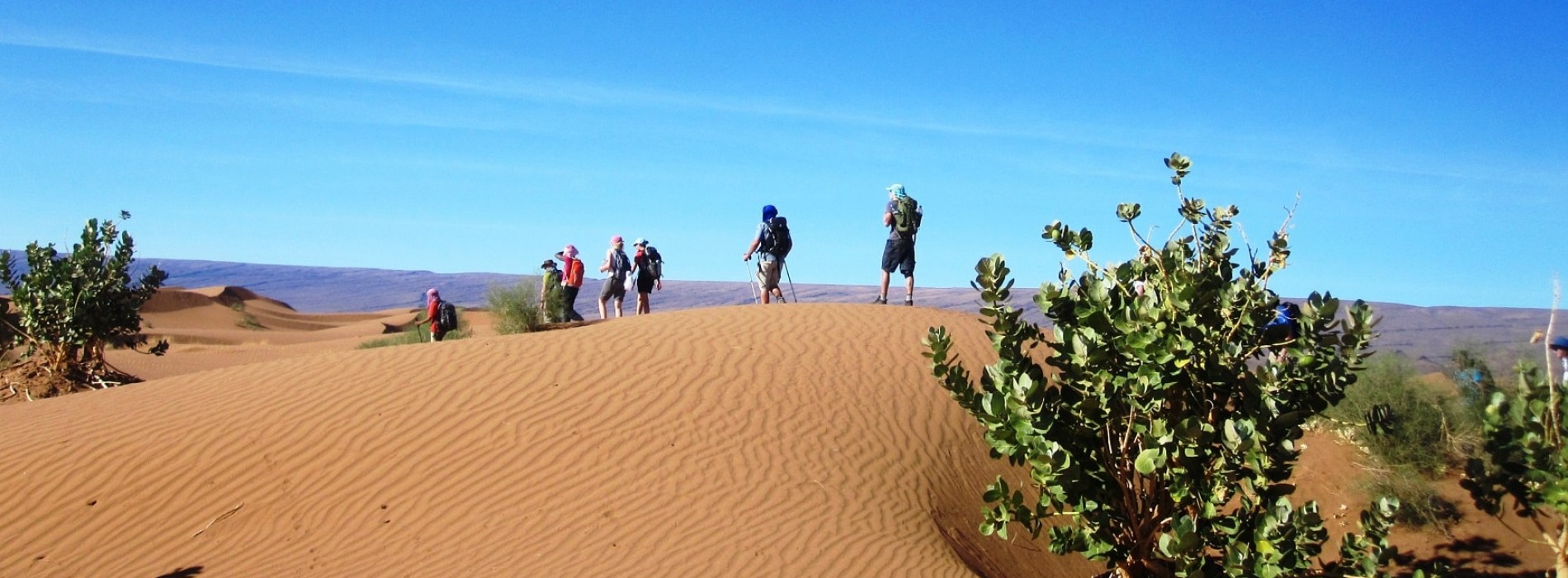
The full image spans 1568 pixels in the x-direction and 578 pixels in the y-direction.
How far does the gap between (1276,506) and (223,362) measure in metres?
22.1

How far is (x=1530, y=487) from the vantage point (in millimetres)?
4395

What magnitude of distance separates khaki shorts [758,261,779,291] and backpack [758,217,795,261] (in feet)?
0.56

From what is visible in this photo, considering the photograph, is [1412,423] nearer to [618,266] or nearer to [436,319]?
[618,266]

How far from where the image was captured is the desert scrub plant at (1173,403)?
4578mm

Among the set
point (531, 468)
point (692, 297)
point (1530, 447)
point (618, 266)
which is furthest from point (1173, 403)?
point (692, 297)

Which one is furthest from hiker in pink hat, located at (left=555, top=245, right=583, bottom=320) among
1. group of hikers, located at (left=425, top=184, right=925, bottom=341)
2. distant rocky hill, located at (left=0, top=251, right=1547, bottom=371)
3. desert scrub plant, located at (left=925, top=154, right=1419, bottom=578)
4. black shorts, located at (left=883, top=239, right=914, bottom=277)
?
→ desert scrub plant, located at (left=925, top=154, right=1419, bottom=578)

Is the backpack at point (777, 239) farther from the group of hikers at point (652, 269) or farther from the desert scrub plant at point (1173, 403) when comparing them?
the desert scrub plant at point (1173, 403)

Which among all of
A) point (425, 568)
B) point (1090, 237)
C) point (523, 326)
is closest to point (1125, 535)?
point (1090, 237)

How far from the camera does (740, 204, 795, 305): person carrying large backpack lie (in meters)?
14.5

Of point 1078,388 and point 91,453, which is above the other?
point 1078,388

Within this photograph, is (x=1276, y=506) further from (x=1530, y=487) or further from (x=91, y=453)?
(x=91, y=453)

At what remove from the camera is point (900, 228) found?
13672mm

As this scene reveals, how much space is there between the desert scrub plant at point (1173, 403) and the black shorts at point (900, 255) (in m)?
8.62

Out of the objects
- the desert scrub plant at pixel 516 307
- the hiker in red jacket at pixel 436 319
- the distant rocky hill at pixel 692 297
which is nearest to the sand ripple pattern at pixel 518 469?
the distant rocky hill at pixel 692 297
